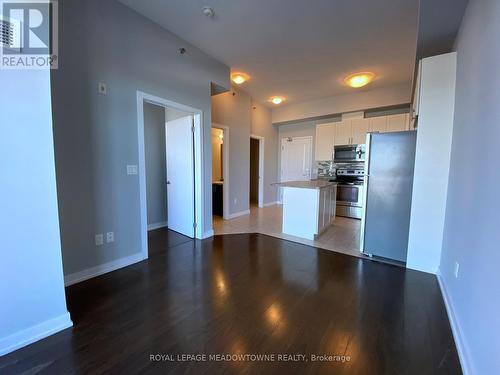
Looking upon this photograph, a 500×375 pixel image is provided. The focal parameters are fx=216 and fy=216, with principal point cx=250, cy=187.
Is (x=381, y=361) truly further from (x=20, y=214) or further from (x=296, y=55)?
(x=296, y=55)

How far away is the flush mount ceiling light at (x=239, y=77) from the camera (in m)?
4.21

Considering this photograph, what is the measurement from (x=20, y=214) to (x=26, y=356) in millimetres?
902

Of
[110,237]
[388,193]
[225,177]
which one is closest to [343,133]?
[388,193]

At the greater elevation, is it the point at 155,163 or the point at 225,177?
the point at 155,163

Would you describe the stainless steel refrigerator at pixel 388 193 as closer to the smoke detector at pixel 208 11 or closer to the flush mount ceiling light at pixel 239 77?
the smoke detector at pixel 208 11

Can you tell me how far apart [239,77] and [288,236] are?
3.22 m

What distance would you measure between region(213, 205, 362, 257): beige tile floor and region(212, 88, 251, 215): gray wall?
1.62 ft

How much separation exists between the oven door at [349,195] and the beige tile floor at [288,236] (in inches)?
15.7

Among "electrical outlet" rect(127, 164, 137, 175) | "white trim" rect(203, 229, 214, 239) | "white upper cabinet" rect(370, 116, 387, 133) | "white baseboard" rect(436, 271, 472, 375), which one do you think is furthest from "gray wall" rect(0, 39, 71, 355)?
"white upper cabinet" rect(370, 116, 387, 133)

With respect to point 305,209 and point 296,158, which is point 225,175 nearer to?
point 305,209

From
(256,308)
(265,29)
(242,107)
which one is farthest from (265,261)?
(242,107)

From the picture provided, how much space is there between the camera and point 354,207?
523 centimetres

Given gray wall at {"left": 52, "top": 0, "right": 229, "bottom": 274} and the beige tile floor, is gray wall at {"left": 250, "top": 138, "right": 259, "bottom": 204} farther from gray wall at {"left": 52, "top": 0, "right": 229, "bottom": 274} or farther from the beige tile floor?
gray wall at {"left": 52, "top": 0, "right": 229, "bottom": 274}

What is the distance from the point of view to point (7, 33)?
Answer: 4.43 ft
